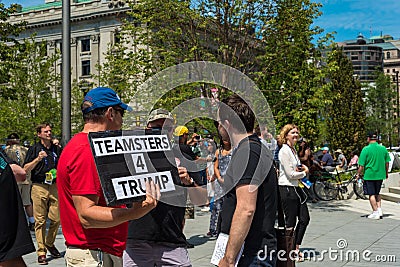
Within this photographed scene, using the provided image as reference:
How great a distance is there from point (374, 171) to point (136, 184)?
34.9 ft

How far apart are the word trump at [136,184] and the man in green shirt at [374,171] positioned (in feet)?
33.8

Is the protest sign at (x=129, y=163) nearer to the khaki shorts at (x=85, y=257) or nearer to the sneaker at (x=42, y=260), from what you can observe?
the khaki shorts at (x=85, y=257)

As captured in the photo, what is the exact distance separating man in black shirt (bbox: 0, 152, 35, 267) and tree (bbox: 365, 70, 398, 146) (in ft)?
233

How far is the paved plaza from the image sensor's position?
8.30 metres

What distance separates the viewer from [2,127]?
41594mm

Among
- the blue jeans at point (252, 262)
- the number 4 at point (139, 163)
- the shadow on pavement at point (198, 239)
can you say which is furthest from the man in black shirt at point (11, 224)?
the shadow on pavement at point (198, 239)

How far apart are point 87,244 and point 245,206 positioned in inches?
45.4

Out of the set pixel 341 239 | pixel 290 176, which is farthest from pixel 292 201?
pixel 341 239

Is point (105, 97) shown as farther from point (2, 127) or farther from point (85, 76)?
point (85, 76)

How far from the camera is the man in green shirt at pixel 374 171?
12773mm

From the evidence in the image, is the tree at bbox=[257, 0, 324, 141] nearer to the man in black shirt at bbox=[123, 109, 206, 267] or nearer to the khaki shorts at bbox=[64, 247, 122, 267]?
the man in black shirt at bbox=[123, 109, 206, 267]

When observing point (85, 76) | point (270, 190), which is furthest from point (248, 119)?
point (85, 76)

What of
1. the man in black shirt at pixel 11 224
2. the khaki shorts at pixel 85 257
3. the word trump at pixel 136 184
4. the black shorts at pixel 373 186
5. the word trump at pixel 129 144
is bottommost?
the black shorts at pixel 373 186

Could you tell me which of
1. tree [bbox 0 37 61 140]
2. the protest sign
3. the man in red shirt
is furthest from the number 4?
tree [bbox 0 37 61 140]
